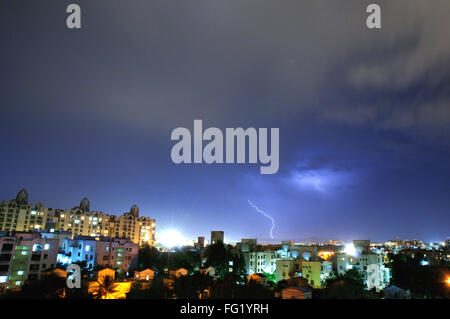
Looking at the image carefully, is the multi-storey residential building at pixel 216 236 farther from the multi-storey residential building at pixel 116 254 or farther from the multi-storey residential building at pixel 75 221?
the multi-storey residential building at pixel 75 221

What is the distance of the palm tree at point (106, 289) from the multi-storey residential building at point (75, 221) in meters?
22.4

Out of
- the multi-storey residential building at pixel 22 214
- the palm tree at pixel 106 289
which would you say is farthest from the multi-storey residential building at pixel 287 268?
the multi-storey residential building at pixel 22 214

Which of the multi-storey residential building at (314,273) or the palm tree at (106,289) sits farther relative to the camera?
the multi-storey residential building at (314,273)

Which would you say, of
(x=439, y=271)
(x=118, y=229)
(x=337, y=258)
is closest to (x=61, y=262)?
(x=118, y=229)

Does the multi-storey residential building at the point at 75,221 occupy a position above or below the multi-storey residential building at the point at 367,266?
above

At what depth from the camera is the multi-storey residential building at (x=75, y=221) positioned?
172ft

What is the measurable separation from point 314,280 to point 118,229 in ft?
147

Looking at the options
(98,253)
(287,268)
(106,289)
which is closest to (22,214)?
(98,253)

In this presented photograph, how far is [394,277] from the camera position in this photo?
45.8m

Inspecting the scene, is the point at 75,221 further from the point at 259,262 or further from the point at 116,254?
the point at 259,262

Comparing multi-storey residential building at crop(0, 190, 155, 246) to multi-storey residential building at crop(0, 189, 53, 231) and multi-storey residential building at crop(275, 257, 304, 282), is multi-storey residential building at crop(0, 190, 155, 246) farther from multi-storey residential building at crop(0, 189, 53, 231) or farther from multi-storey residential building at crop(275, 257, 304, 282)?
multi-storey residential building at crop(275, 257, 304, 282)

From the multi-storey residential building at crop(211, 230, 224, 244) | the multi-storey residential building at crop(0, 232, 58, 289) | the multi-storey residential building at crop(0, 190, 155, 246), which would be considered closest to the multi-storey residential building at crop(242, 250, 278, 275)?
the multi-storey residential building at crop(211, 230, 224, 244)

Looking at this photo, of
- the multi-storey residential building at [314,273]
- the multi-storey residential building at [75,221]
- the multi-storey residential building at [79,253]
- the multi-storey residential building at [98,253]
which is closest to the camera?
the multi-storey residential building at [79,253]
